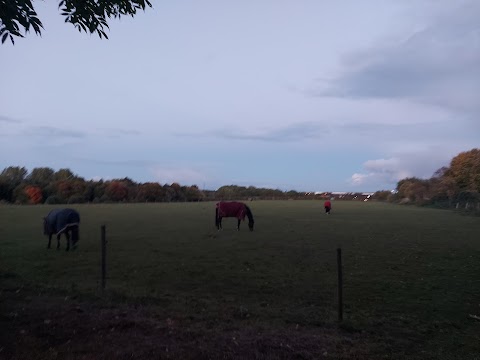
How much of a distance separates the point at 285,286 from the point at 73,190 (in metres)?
76.6

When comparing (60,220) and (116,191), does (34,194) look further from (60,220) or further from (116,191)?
(60,220)

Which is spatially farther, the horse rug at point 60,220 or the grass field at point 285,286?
the horse rug at point 60,220

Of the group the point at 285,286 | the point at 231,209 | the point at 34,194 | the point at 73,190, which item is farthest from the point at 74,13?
the point at 73,190

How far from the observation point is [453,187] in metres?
77.8

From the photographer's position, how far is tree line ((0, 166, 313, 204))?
7669cm

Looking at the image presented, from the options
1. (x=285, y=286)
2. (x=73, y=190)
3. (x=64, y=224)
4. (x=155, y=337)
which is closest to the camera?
(x=155, y=337)

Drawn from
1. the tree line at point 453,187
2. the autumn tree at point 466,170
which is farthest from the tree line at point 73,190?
the autumn tree at point 466,170

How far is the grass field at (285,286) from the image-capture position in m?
7.13

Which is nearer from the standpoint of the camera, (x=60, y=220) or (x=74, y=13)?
(x=74, y=13)

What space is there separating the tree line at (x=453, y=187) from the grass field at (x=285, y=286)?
157 ft

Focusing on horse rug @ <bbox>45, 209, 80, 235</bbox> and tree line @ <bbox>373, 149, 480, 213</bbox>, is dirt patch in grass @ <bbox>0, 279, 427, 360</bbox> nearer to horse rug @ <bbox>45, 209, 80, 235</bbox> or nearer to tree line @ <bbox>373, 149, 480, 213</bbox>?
horse rug @ <bbox>45, 209, 80, 235</bbox>

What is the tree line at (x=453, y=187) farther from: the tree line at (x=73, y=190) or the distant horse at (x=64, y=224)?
the distant horse at (x=64, y=224)

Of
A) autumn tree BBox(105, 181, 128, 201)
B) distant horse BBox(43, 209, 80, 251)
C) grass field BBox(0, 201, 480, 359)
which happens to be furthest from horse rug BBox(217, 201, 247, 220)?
autumn tree BBox(105, 181, 128, 201)

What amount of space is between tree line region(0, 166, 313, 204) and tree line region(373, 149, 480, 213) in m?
42.3
